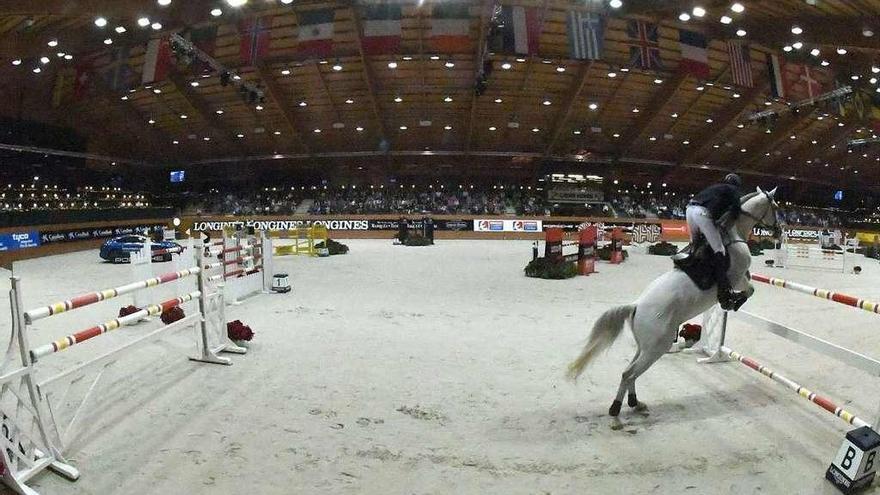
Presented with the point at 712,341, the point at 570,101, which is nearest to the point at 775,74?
the point at 570,101

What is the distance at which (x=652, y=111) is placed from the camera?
87.0 ft

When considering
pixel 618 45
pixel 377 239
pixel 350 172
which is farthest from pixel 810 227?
pixel 350 172

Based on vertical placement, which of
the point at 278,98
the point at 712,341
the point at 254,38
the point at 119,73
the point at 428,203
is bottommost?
the point at 712,341

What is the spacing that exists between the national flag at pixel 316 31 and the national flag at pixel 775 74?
19.6 meters

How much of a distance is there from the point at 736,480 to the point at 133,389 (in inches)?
211

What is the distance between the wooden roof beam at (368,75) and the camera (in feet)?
61.1

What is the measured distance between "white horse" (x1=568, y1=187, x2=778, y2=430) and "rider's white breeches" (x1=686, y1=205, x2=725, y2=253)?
238 mm

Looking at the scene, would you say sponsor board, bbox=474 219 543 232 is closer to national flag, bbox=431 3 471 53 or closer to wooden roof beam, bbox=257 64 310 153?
national flag, bbox=431 3 471 53

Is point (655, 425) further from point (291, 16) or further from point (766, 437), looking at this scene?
point (291, 16)

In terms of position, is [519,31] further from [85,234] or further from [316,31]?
[85,234]

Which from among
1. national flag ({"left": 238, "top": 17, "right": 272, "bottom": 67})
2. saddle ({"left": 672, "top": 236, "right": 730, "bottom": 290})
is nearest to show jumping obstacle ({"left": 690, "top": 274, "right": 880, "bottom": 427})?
saddle ({"left": 672, "top": 236, "right": 730, "bottom": 290})

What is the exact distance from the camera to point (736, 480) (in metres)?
3.20

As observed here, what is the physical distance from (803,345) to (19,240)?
22631mm

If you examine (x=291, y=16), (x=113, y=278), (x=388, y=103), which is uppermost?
(x=291, y=16)
